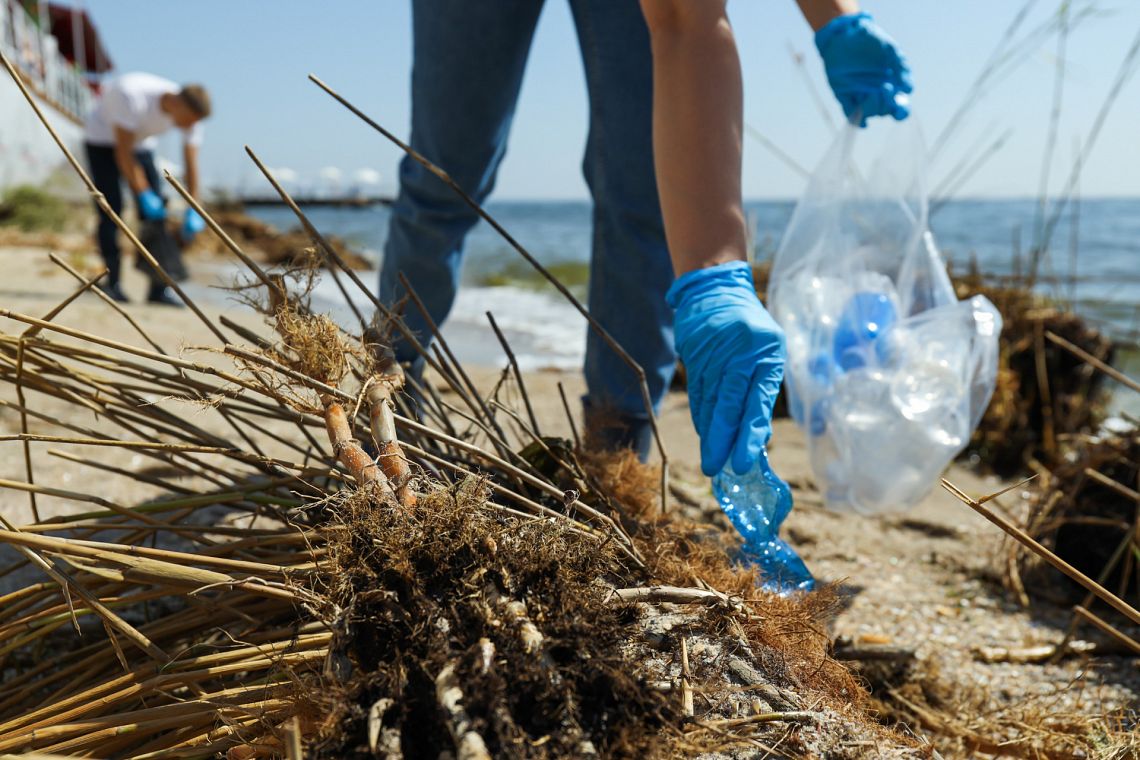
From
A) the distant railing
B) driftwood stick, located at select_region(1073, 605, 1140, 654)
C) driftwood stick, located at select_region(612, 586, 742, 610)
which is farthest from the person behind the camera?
the distant railing

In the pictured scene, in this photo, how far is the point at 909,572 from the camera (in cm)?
186

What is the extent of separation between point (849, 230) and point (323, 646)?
1.65m

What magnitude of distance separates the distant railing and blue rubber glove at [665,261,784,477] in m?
13.5

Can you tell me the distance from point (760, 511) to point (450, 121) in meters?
1.13

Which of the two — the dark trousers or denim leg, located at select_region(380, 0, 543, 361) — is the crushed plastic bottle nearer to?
denim leg, located at select_region(380, 0, 543, 361)

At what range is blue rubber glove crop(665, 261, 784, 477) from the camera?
114 centimetres

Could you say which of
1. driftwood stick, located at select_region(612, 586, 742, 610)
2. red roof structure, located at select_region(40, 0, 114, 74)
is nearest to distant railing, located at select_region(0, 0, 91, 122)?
red roof structure, located at select_region(40, 0, 114, 74)

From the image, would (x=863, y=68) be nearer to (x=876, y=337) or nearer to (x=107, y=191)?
(x=876, y=337)

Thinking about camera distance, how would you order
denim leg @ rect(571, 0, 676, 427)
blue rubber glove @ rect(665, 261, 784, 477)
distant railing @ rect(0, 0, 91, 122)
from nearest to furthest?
blue rubber glove @ rect(665, 261, 784, 477) < denim leg @ rect(571, 0, 676, 427) < distant railing @ rect(0, 0, 91, 122)

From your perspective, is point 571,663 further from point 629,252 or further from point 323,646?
point 629,252

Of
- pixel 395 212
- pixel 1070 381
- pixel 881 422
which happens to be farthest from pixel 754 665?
pixel 1070 381

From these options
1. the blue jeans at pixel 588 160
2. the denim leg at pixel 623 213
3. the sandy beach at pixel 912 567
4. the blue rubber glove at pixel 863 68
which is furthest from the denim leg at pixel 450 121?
the blue rubber glove at pixel 863 68

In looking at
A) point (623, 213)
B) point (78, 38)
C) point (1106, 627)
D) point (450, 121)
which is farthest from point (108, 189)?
point (78, 38)

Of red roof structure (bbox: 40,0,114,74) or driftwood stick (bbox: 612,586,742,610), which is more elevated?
red roof structure (bbox: 40,0,114,74)
